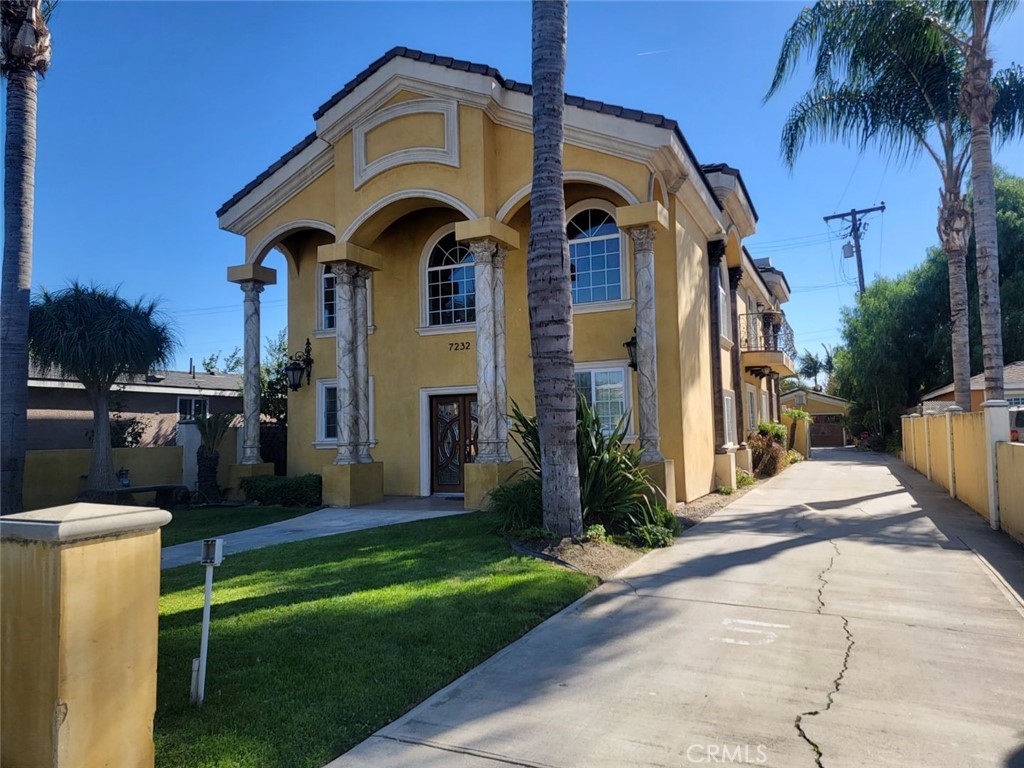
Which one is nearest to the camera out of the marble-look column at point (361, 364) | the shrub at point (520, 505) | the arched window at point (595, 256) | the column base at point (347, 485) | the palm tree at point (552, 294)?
the palm tree at point (552, 294)

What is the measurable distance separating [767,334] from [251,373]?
713 inches

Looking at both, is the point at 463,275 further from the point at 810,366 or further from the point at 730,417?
the point at 810,366

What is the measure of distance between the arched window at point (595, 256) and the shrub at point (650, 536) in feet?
18.8

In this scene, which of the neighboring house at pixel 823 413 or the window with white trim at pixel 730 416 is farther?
the neighboring house at pixel 823 413

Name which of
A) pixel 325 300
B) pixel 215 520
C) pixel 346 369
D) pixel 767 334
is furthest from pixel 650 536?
pixel 767 334

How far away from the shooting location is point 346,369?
13641 mm

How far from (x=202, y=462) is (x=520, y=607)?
448 inches

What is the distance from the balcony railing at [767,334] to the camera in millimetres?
22031

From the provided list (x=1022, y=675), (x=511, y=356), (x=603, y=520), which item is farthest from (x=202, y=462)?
(x=1022, y=675)

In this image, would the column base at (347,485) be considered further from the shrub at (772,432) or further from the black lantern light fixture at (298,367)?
the shrub at (772,432)

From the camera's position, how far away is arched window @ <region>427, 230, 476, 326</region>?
15.1 metres

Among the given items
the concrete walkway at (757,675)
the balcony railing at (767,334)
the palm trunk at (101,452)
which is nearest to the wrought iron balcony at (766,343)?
the balcony railing at (767,334)

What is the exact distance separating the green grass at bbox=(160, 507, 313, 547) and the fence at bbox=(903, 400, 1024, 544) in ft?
38.0

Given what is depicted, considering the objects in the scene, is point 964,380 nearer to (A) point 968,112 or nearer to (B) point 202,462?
(A) point 968,112
